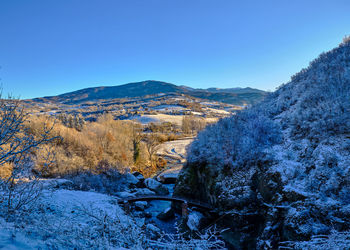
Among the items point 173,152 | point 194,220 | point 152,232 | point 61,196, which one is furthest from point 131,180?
point 173,152

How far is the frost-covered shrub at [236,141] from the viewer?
9.44 meters

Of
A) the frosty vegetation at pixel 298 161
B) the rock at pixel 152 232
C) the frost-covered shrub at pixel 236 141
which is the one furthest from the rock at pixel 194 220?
the frost-covered shrub at pixel 236 141

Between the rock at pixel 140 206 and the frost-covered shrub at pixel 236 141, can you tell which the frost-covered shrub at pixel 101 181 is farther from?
the frost-covered shrub at pixel 236 141

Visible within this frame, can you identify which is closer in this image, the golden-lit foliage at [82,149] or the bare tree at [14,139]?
the bare tree at [14,139]

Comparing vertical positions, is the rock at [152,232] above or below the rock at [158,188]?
above

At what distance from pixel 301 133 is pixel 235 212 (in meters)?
4.77

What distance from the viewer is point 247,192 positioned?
328 inches

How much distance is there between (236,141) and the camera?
10.9 m

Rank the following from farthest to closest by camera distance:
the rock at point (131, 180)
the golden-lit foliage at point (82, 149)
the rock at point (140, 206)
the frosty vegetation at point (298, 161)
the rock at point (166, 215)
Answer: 1. the rock at point (131, 180)
2. the golden-lit foliage at point (82, 149)
3. the rock at point (140, 206)
4. the rock at point (166, 215)
5. the frosty vegetation at point (298, 161)

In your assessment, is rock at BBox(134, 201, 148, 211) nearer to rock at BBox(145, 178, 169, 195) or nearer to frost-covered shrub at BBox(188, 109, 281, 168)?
rock at BBox(145, 178, 169, 195)

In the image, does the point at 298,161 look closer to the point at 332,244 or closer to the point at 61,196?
the point at 332,244

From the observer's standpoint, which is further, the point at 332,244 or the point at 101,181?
the point at 101,181

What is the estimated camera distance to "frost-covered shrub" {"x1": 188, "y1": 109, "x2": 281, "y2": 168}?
9.44m

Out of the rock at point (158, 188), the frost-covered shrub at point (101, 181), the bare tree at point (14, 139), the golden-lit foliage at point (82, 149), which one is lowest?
the rock at point (158, 188)
